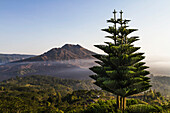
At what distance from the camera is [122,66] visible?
1927 centimetres

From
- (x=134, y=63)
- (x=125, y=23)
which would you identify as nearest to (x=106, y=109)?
(x=134, y=63)

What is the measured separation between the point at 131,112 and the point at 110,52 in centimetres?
854

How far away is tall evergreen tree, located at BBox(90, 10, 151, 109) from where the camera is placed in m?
19.2

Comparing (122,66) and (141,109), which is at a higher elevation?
(122,66)

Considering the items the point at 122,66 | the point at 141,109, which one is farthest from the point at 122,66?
the point at 141,109

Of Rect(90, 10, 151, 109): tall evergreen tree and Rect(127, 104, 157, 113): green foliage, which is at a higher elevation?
Rect(90, 10, 151, 109): tall evergreen tree

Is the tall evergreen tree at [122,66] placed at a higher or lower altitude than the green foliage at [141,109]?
higher

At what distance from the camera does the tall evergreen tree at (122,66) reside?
62.9 ft

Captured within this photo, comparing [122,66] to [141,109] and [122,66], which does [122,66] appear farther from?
[141,109]

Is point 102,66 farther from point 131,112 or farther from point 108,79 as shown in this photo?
point 131,112

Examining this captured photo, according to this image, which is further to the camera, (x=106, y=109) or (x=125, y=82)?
(x=106, y=109)

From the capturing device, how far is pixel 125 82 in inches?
753

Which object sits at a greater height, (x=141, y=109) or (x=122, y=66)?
(x=122, y=66)

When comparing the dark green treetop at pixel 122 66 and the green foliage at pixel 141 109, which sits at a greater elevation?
the dark green treetop at pixel 122 66
